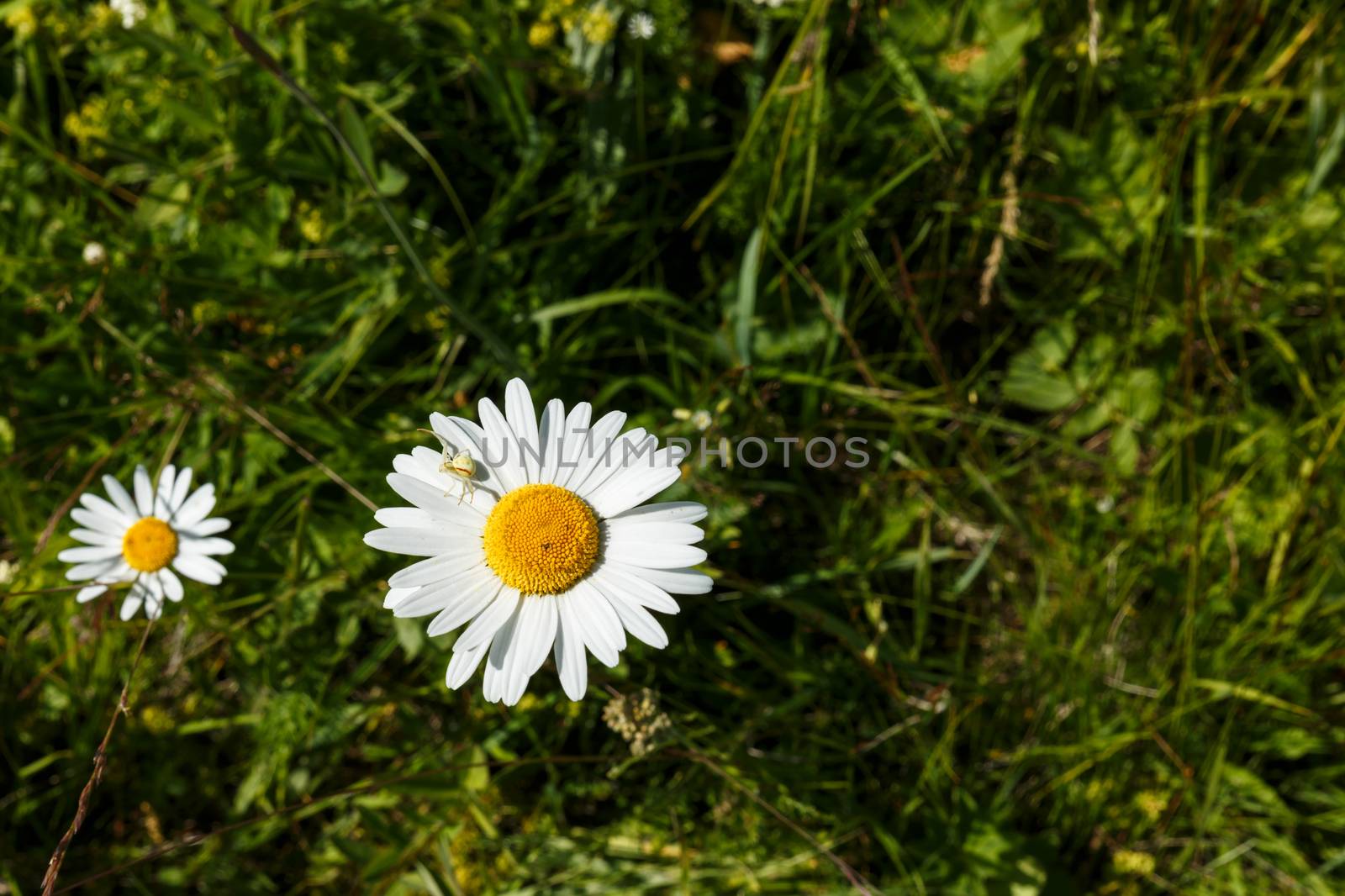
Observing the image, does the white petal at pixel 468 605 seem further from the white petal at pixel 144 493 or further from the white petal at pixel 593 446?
the white petal at pixel 144 493

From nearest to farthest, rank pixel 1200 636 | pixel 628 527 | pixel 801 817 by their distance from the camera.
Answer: pixel 628 527 → pixel 801 817 → pixel 1200 636

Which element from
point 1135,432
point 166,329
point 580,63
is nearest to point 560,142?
point 580,63

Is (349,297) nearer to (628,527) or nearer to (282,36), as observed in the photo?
(282,36)

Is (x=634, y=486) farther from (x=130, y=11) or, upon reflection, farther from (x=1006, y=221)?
(x=130, y=11)

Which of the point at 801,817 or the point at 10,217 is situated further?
the point at 10,217

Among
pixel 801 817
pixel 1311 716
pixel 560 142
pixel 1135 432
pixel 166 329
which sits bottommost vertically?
pixel 801 817

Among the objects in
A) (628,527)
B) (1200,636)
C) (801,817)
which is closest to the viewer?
(628,527)

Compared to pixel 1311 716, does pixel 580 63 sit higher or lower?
higher
